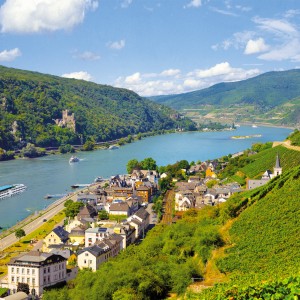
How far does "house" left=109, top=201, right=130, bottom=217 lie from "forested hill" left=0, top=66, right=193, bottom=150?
143 ft

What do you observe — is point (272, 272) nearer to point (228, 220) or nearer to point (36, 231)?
point (228, 220)

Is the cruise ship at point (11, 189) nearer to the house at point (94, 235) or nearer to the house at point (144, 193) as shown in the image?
the house at point (144, 193)

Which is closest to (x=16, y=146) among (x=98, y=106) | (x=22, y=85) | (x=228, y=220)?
(x=22, y=85)

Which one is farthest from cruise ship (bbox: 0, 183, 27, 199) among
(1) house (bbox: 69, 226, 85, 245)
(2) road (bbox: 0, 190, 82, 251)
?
(1) house (bbox: 69, 226, 85, 245)

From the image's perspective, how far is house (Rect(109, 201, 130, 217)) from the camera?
89.2ft

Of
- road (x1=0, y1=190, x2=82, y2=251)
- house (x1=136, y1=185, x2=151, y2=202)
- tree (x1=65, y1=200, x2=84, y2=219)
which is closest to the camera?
road (x1=0, y1=190, x2=82, y2=251)

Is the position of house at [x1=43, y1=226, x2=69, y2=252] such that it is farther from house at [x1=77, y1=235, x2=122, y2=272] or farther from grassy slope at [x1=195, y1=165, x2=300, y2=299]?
grassy slope at [x1=195, y1=165, x2=300, y2=299]

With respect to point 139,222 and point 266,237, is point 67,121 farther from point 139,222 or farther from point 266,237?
point 266,237

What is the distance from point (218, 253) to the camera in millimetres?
14203

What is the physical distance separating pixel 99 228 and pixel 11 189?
1731cm

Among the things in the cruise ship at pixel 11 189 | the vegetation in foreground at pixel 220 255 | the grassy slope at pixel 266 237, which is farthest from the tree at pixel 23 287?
the cruise ship at pixel 11 189

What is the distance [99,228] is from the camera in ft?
70.8

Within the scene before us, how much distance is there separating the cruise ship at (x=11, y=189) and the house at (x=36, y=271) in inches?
762

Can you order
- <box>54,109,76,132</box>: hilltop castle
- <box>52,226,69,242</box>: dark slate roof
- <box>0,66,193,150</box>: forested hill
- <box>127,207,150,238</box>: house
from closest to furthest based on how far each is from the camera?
<box>52,226,69,242</box>: dark slate roof → <box>127,207,150,238</box>: house → <box>0,66,193,150</box>: forested hill → <box>54,109,76,132</box>: hilltop castle
